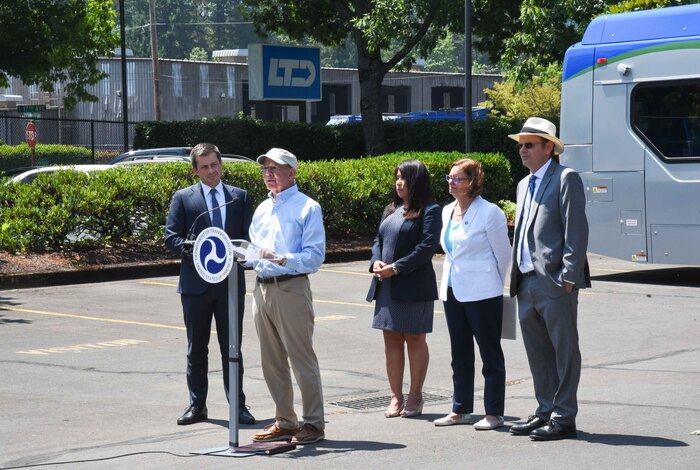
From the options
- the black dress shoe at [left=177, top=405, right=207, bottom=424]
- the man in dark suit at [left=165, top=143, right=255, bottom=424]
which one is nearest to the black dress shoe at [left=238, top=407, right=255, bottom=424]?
the man in dark suit at [left=165, top=143, right=255, bottom=424]

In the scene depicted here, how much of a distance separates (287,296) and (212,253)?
0.58m

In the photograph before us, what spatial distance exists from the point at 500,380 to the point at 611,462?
125 centimetres

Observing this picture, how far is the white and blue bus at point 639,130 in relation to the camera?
15.5 m

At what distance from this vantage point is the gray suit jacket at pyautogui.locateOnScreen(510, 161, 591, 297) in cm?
709

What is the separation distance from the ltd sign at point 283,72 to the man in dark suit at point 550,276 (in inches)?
788

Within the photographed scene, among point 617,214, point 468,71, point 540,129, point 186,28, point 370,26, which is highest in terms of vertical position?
point 186,28

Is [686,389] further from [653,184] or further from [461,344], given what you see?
[653,184]

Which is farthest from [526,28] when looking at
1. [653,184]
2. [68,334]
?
[68,334]

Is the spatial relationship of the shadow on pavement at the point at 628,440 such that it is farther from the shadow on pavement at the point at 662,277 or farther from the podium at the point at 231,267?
the shadow on pavement at the point at 662,277

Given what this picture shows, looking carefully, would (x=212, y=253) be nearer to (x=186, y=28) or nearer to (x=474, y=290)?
(x=474, y=290)

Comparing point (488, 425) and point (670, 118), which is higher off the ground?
point (670, 118)

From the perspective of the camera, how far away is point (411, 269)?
8031 millimetres

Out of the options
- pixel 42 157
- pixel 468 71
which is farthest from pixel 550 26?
pixel 42 157

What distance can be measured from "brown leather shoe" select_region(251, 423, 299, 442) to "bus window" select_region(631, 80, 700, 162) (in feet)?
32.5
